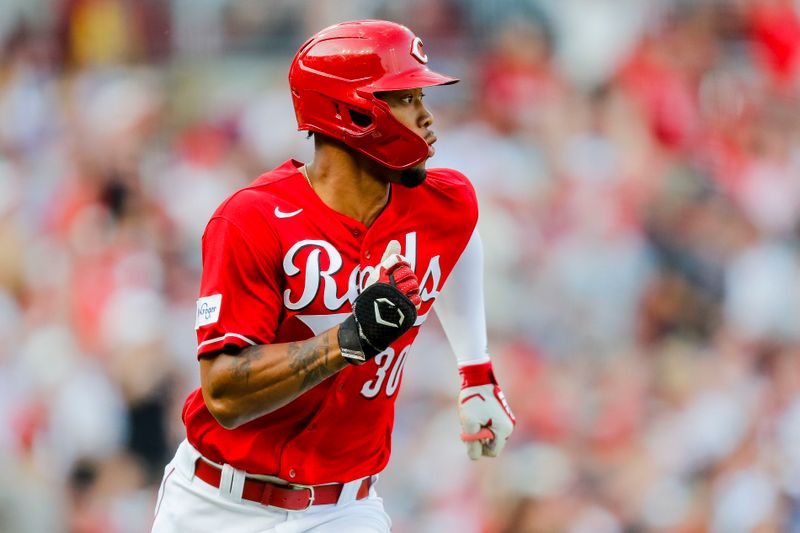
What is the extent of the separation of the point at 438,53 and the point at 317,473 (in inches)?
193

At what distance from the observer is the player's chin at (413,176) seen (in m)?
3.42

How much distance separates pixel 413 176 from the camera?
344cm

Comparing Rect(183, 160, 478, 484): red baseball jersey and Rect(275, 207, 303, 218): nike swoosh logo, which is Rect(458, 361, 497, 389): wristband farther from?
Rect(275, 207, 303, 218): nike swoosh logo

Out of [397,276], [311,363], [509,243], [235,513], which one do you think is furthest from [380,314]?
[509,243]

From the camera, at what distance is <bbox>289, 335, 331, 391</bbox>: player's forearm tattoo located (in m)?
3.09

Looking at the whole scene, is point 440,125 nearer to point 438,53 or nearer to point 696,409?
point 438,53

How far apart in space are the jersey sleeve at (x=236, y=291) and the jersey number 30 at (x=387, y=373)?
14.7 inches

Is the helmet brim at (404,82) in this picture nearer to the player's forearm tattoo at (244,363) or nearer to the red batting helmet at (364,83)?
the red batting helmet at (364,83)

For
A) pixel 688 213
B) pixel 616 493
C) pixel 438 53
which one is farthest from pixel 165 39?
pixel 616 493

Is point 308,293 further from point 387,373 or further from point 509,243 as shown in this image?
point 509,243

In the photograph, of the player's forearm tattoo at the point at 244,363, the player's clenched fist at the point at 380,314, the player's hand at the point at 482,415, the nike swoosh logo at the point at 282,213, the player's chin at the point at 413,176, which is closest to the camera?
the player's clenched fist at the point at 380,314

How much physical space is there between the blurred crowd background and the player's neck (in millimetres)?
3573

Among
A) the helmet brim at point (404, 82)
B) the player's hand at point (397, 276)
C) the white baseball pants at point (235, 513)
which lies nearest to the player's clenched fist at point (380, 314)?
the player's hand at point (397, 276)

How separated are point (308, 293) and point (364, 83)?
62cm
